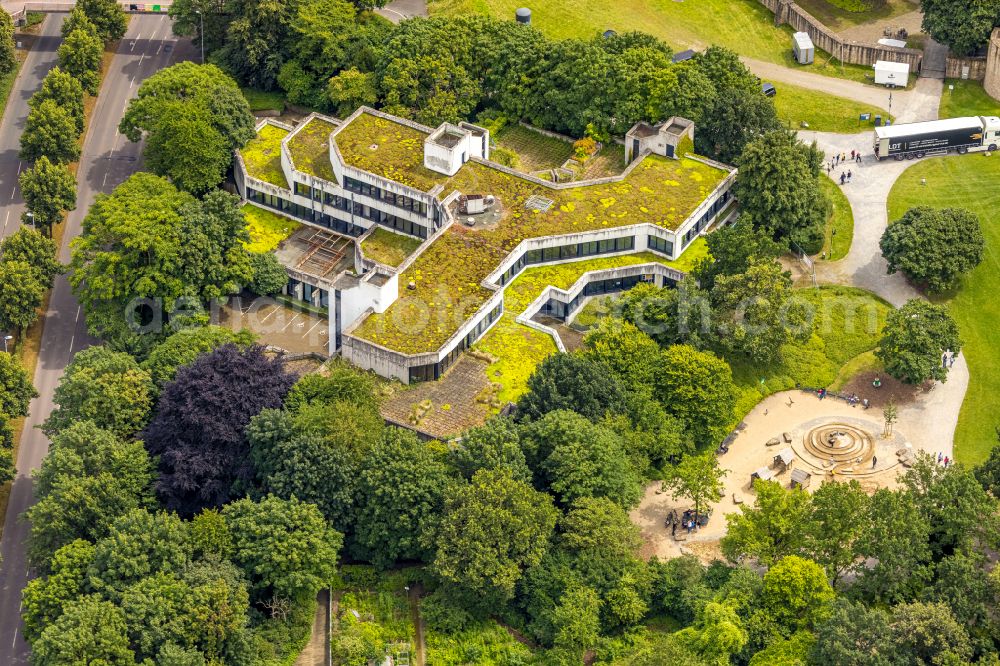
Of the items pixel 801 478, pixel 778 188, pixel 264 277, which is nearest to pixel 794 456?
pixel 801 478

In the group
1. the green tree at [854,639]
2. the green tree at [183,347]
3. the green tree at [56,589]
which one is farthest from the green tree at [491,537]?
the green tree at [183,347]

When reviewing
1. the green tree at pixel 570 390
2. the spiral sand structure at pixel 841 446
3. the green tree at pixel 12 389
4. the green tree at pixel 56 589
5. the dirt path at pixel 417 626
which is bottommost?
the dirt path at pixel 417 626

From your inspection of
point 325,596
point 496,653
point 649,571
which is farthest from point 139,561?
point 649,571

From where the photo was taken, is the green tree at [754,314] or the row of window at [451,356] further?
the green tree at [754,314]

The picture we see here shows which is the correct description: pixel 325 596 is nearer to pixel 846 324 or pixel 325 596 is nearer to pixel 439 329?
pixel 439 329

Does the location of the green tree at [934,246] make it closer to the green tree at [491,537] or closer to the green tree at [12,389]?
the green tree at [491,537]

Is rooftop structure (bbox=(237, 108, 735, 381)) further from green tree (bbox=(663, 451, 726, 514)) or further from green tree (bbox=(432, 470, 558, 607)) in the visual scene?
green tree (bbox=(663, 451, 726, 514))
